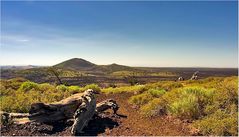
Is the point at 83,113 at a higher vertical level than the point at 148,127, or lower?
higher

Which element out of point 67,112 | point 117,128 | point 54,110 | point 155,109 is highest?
point 54,110

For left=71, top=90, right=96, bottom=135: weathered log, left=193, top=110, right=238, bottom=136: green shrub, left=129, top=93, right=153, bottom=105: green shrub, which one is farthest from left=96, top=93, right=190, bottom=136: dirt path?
left=129, top=93, right=153, bottom=105: green shrub

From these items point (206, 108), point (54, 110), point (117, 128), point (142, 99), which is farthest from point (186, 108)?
point (54, 110)

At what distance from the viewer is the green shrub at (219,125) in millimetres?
8438

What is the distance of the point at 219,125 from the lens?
865 centimetres

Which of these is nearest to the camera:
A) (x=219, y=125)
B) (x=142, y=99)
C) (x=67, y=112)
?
(x=219, y=125)

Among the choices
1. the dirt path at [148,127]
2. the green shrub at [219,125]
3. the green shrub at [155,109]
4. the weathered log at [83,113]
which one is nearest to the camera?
the green shrub at [219,125]

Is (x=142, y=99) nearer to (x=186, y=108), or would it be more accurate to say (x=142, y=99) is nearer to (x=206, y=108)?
(x=186, y=108)

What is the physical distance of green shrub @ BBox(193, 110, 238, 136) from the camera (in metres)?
8.44

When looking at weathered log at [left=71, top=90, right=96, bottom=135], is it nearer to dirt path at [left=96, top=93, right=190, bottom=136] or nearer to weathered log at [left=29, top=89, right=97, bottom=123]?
weathered log at [left=29, top=89, right=97, bottom=123]

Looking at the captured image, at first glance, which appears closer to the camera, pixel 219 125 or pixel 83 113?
pixel 219 125

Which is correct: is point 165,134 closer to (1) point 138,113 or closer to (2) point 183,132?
(2) point 183,132

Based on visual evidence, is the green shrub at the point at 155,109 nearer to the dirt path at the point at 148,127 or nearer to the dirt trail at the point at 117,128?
the dirt path at the point at 148,127

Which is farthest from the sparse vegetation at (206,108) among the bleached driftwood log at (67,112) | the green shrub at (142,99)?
the bleached driftwood log at (67,112)
